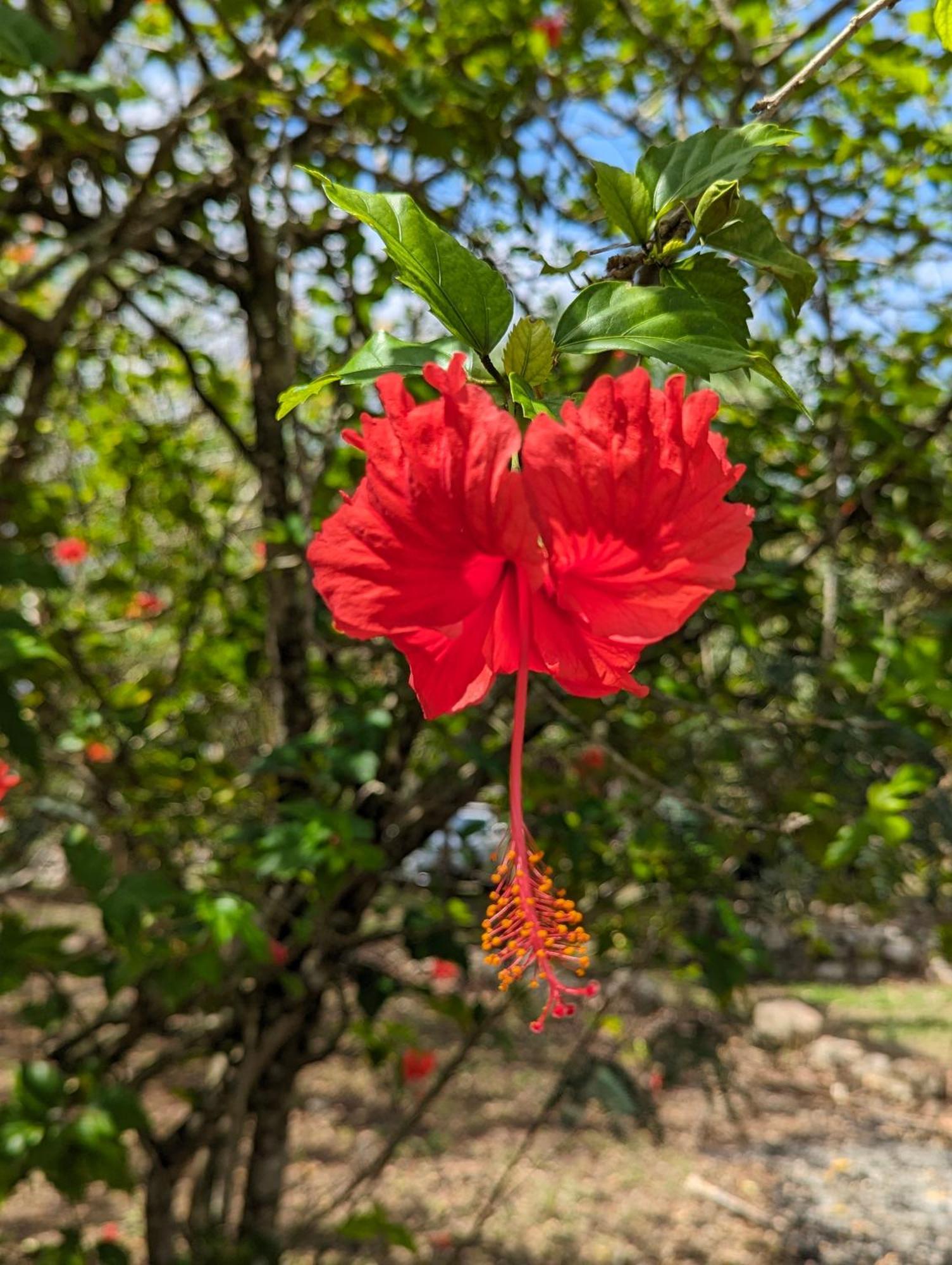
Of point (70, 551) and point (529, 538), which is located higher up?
point (70, 551)

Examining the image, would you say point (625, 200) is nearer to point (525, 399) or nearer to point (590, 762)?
point (525, 399)

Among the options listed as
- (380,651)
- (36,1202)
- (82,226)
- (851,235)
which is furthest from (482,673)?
(36,1202)

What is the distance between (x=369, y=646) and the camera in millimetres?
1883

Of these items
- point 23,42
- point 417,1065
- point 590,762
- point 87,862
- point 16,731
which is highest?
point 23,42

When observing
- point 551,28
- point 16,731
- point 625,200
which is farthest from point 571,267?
point 551,28

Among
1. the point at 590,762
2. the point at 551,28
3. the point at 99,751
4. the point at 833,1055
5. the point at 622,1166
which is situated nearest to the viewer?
the point at 590,762

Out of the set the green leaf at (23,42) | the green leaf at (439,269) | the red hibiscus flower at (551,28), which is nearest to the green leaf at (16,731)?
the green leaf at (23,42)

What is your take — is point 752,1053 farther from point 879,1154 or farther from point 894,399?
point 894,399

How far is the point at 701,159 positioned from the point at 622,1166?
13.4 ft

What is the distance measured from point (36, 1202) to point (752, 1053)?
338cm

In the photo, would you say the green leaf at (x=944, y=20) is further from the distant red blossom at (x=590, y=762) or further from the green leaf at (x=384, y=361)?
the distant red blossom at (x=590, y=762)

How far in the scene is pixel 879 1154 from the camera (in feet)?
13.5

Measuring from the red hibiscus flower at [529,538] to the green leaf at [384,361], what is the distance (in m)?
0.03

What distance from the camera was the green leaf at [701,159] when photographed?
58 centimetres
